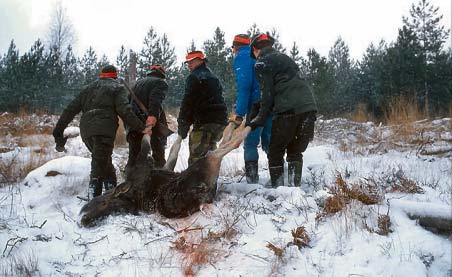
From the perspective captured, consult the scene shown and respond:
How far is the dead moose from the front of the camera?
324cm

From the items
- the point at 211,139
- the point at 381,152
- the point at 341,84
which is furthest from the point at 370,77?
the point at 211,139

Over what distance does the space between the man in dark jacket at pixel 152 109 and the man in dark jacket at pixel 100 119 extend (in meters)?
0.38

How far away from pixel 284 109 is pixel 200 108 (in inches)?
46.5

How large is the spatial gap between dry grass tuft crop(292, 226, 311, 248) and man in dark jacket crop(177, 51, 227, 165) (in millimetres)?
2145

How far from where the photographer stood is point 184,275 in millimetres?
2336

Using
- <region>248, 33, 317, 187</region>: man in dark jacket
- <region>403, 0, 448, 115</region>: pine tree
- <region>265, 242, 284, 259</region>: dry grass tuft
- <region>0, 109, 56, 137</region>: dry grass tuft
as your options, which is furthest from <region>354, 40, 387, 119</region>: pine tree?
<region>265, 242, 284, 259</region>: dry grass tuft

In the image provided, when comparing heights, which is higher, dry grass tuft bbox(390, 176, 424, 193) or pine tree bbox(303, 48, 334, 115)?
pine tree bbox(303, 48, 334, 115)

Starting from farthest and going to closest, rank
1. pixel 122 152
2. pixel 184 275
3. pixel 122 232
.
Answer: pixel 122 152 → pixel 122 232 → pixel 184 275

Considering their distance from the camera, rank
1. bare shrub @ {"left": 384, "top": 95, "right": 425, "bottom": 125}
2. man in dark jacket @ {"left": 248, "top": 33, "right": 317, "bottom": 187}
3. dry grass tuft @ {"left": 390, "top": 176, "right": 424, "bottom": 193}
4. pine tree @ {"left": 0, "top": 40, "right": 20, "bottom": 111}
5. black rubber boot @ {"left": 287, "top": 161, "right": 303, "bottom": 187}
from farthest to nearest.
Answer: pine tree @ {"left": 0, "top": 40, "right": 20, "bottom": 111}
bare shrub @ {"left": 384, "top": 95, "right": 425, "bottom": 125}
black rubber boot @ {"left": 287, "top": 161, "right": 303, "bottom": 187}
man in dark jacket @ {"left": 248, "top": 33, "right": 317, "bottom": 187}
dry grass tuft @ {"left": 390, "top": 176, "right": 424, "bottom": 193}

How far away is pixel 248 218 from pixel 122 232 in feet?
3.32

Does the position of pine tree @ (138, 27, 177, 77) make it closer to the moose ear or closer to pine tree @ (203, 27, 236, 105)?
pine tree @ (203, 27, 236, 105)

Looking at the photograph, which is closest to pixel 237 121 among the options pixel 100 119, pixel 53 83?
pixel 100 119

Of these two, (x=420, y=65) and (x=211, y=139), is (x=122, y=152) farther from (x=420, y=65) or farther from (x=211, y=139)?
(x=420, y=65)

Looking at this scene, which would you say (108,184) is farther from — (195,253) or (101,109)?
(195,253)
